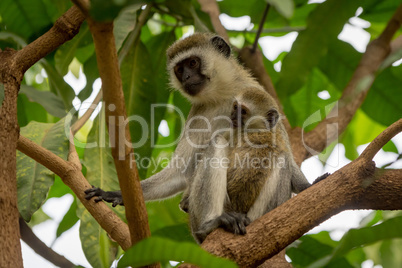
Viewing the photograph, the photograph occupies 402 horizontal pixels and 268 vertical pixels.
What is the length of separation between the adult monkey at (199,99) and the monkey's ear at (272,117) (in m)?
0.38

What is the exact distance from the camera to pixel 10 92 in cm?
239

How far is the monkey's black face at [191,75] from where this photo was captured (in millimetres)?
4629

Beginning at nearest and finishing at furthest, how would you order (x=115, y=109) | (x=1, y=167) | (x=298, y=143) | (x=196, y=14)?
1. (x=115, y=109)
2. (x=1, y=167)
3. (x=298, y=143)
4. (x=196, y=14)

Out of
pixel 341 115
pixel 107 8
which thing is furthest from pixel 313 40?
pixel 107 8

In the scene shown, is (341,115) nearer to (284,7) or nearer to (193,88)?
(193,88)

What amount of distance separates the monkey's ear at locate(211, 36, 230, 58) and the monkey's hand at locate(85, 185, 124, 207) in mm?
1943

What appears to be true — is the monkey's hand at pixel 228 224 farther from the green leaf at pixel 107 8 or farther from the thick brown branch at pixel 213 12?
the thick brown branch at pixel 213 12

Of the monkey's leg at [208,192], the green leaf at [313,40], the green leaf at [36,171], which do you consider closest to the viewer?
the green leaf at [36,171]

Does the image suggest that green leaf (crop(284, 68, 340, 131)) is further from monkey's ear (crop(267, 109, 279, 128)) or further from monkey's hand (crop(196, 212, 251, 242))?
monkey's hand (crop(196, 212, 251, 242))

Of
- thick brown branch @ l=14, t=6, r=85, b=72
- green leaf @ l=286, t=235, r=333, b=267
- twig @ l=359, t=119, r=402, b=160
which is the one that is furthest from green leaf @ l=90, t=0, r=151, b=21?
green leaf @ l=286, t=235, r=333, b=267

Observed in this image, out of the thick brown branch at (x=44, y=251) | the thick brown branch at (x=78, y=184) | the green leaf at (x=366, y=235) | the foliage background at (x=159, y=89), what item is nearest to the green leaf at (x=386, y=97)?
the foliage background at (x=159, y=89)

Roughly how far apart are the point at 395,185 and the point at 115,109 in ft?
5.60

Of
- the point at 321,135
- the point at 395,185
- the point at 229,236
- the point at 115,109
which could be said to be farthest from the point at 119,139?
the point at 321,135

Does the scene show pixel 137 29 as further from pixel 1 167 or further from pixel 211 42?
pixel 1 167
